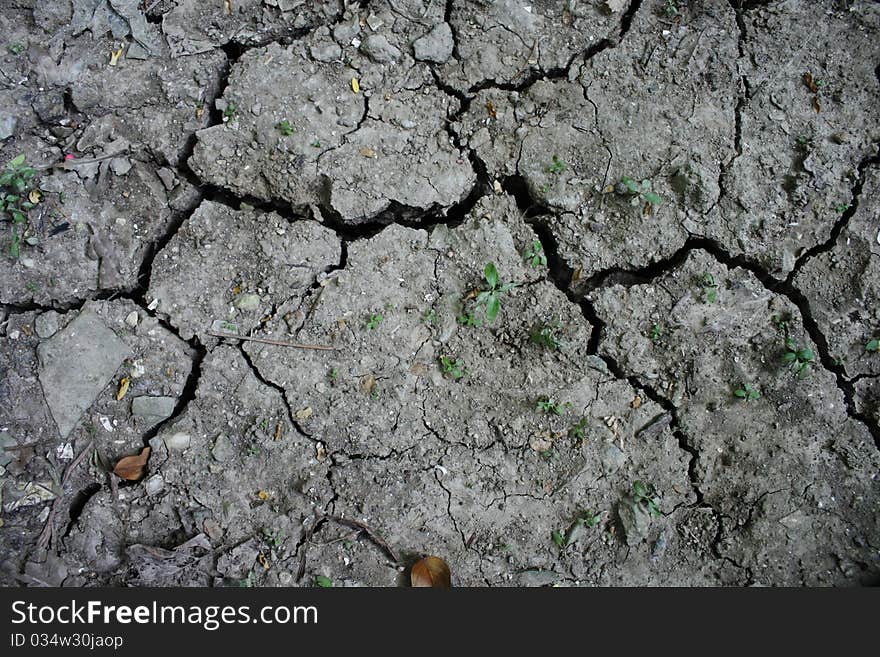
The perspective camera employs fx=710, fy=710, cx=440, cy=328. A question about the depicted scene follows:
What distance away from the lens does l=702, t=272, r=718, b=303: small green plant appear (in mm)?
2920

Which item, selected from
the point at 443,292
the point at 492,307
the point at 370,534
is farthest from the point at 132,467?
the point at 492,307

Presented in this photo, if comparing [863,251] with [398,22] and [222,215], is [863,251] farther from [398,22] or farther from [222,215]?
[222,215]

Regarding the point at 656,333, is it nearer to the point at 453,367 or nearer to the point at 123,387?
the point at 453,367

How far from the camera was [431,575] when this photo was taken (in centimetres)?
271

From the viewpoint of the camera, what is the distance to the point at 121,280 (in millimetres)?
2932

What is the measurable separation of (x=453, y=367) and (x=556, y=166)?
3.16 ft

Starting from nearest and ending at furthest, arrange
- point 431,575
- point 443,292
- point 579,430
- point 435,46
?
point 431,575 → point 579,430 → point 443,292 → point 435,46

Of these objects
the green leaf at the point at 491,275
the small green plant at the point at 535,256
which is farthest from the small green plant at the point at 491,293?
the small green plant at the point at 535,256

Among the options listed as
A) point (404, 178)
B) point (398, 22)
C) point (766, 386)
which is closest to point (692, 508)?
point (766, 386)

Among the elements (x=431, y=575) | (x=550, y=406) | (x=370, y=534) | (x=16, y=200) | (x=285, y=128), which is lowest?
(x=431, y=575)

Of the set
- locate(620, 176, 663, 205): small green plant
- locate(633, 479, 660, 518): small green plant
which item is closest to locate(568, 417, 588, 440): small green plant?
locate(633, 479, 660, 518): small green plant

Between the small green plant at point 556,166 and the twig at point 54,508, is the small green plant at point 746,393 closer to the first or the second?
the small green plant at point 556,166

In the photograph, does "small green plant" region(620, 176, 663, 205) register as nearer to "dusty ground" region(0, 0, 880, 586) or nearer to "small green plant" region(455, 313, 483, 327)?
"dusty ground" region(0, 0, 880, 586)

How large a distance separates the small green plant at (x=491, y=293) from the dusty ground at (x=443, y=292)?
0.02 metres
